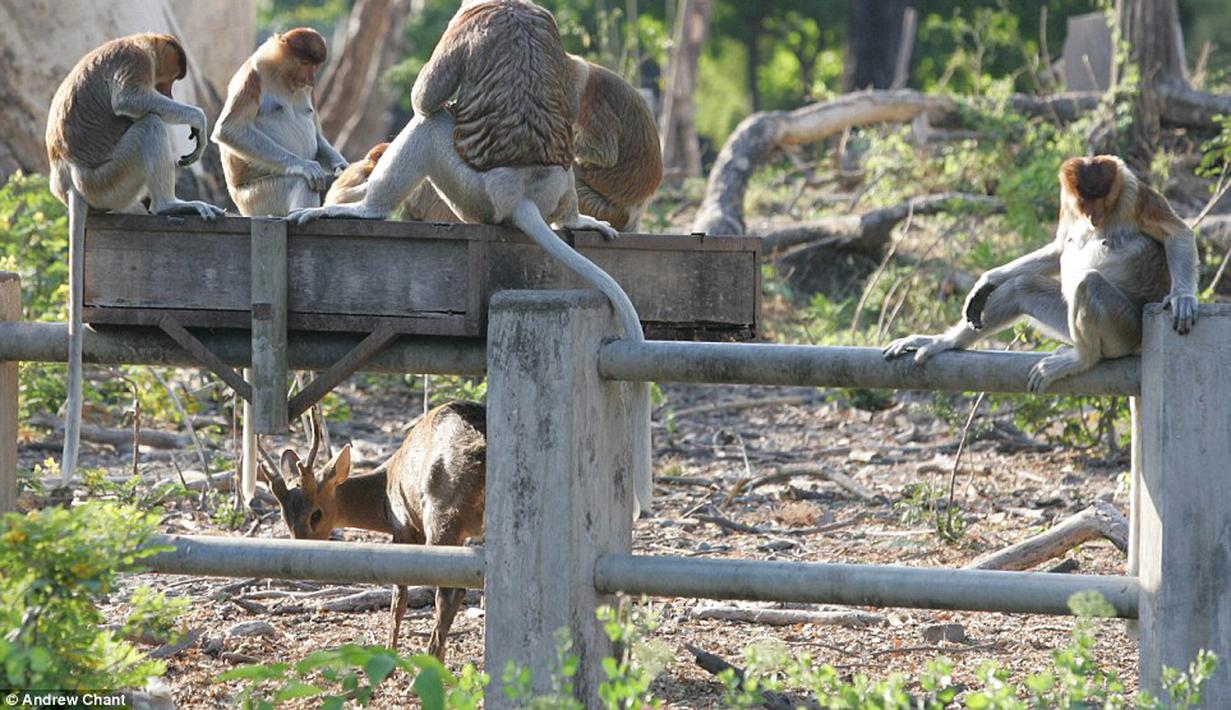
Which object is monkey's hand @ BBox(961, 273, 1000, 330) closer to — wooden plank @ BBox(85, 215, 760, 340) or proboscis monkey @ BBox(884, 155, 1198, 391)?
proboscis monkey @ BBox(884, 155, 1198, 391)

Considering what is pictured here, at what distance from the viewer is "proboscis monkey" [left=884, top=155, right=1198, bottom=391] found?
4281 mm

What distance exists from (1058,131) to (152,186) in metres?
8.76

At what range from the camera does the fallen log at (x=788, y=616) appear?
549 cm

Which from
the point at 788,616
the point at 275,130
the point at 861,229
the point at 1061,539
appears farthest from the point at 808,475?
the point at 861,229

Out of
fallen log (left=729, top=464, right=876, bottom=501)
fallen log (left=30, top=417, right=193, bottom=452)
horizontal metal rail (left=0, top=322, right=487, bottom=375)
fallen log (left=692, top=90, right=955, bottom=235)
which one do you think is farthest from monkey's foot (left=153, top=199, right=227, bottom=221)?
fallen log (left=692, top=90, right=955, bottom=235)

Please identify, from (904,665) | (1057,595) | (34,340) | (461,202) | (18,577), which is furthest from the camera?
(904,665)

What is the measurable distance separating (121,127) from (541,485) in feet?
7.38

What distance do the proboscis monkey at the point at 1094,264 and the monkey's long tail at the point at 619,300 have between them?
896 millimetres

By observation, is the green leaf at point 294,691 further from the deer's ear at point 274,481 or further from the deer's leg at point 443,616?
the deer's ear at point 274,481

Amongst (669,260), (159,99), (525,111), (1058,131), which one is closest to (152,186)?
(159,99)

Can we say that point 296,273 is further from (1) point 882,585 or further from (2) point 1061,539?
(2) point 1061,539

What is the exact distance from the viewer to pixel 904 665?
509 centimetres

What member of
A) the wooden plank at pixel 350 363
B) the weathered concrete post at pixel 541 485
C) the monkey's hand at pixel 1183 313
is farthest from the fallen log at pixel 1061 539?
the wooden plank at pixel 350 363

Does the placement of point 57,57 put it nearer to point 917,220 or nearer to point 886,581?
point 917,220
